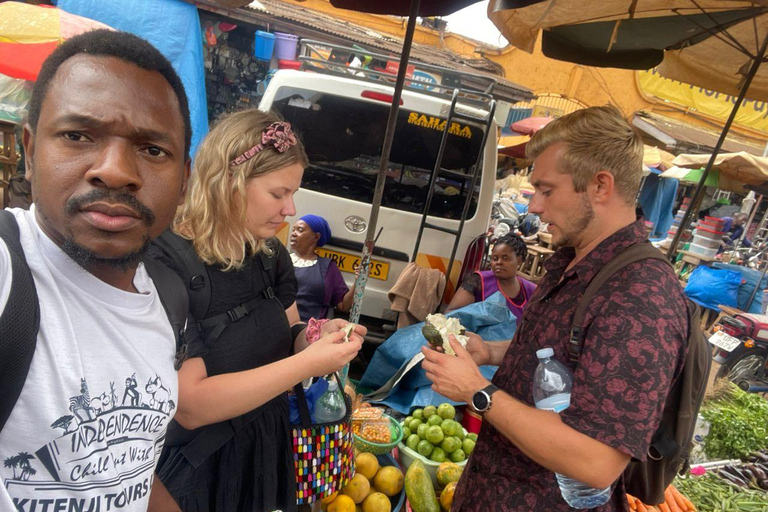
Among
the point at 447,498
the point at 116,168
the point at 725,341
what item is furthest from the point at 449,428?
the point at 725,341

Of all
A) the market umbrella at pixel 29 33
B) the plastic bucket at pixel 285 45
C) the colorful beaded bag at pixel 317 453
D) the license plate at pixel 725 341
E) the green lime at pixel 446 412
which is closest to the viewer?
the colorful beaded bag at pixel 317 453

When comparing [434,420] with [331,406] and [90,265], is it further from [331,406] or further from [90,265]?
[90,265]

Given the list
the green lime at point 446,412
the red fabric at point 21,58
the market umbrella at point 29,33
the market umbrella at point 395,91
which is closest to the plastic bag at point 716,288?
the green lime at point 446,412

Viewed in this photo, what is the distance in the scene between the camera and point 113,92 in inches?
36.5

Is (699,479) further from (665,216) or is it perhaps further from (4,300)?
(665,216)

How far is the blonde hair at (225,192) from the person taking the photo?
→ 5.10 feet

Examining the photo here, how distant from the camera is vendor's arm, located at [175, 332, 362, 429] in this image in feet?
4.54

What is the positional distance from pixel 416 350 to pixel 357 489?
1.72 m

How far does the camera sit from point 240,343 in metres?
1.61

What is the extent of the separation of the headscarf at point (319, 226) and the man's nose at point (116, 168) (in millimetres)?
3005

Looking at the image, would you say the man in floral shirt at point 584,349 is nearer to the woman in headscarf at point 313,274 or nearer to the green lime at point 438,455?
the green lime at point 438,455

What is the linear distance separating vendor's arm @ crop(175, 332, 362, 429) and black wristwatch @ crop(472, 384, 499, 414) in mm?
535

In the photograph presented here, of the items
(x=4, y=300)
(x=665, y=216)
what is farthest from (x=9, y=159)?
(x=665, y=216)

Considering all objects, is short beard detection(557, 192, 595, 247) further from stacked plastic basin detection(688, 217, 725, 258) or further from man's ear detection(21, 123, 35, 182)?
stacked plastic basin detection(688, 217, 725, 258)
